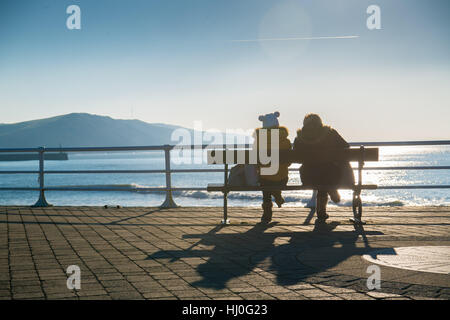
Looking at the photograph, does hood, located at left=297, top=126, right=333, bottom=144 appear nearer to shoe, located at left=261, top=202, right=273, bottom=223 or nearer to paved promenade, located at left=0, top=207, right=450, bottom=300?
shoe, located at left=261, top=202, right=273, bottom=223

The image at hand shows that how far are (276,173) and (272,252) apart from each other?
2474 mm

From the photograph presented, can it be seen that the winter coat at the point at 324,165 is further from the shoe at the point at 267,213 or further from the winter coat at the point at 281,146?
the shoe at the point at 267,213

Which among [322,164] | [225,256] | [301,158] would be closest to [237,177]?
[301,158]

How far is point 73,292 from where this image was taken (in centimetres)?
376

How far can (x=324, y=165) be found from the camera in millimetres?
7492

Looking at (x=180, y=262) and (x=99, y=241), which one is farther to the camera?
(x=99, y=241)

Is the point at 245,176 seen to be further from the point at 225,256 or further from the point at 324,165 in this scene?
the point at 225,256

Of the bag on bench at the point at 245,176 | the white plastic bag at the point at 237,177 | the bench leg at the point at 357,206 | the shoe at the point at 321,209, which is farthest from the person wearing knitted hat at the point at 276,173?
the bench leg at the point at 357,206

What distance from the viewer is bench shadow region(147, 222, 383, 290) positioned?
171 inches

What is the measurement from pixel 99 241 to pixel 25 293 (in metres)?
2.40

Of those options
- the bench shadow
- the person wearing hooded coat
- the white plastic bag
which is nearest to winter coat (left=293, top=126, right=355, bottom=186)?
the person wearing hooded coat
